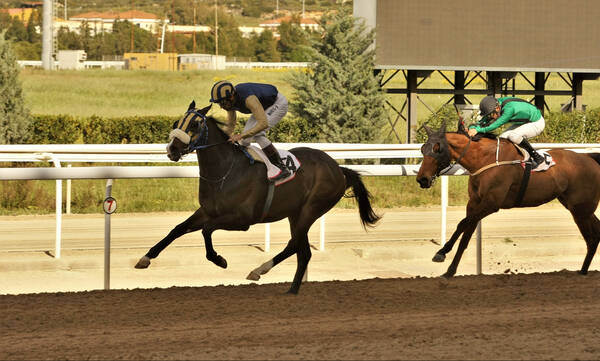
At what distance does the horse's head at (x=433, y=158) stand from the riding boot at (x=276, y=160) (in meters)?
1.13

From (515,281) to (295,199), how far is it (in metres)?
1.89

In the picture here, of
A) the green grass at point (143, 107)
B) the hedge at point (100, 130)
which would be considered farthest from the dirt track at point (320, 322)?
the hedge at point (100, 130)

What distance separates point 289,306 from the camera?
6.32m

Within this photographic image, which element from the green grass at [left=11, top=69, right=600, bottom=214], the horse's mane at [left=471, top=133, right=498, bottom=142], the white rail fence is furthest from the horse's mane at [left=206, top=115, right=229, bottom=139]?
the green grass at [left=11, top=69, right=600, bottom=214]

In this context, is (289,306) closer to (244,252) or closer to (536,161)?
(536,161)

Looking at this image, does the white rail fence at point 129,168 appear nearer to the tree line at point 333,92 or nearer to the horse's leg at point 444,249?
the horse's leg at point 444,249

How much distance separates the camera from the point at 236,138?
257 inches

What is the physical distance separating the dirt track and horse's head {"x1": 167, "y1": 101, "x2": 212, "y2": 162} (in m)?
0.96

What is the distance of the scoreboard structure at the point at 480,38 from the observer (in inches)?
894

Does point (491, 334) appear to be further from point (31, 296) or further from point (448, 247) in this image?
point (31, 296)

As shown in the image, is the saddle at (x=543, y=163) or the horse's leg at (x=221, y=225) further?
the saddle at (x=543, y=163)

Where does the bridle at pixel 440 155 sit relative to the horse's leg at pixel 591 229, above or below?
above

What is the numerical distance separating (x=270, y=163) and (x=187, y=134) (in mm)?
666

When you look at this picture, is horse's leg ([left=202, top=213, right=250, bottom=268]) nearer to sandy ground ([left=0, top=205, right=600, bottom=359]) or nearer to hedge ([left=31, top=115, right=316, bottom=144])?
sandy ground ([left=0, top=205, right=600, bottom=359])
